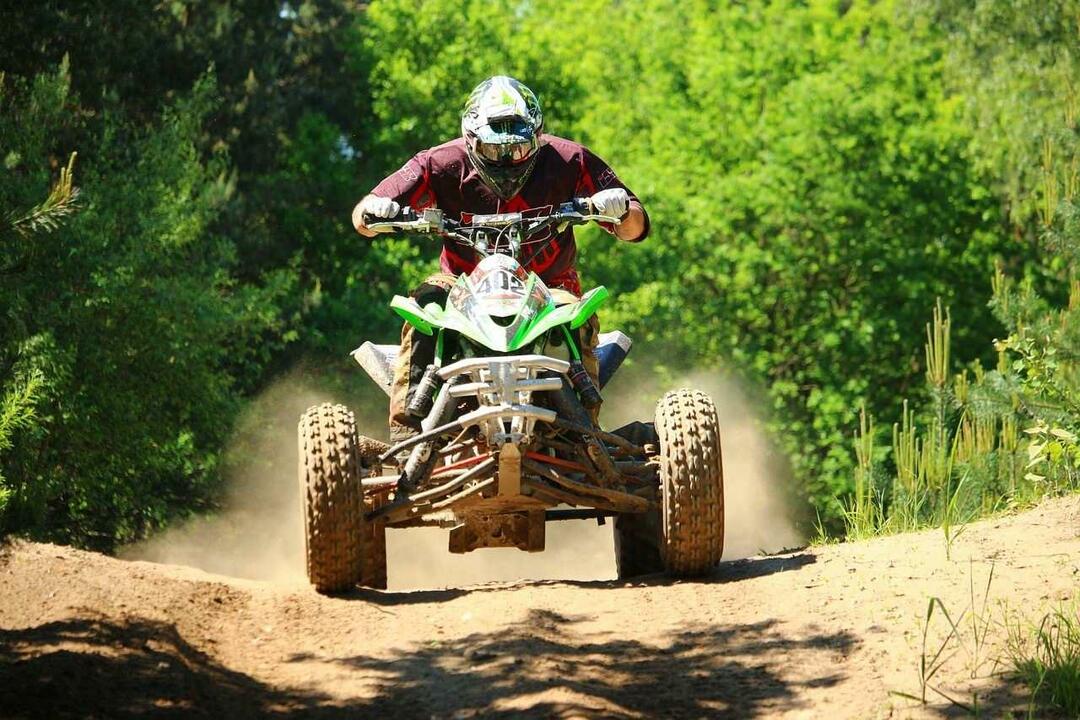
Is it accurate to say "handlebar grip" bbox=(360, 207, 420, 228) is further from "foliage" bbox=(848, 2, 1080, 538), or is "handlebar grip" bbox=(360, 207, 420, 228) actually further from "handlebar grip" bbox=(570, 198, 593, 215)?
"foliage" bbox=(848, 2, 1080, 538)

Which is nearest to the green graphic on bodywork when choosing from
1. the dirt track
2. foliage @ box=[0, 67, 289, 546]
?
the dirt track

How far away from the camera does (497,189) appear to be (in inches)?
378

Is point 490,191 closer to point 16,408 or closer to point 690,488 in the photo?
point 690,488

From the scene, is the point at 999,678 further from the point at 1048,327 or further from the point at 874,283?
the point at 874,283

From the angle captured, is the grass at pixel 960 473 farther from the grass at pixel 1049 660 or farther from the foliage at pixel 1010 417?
the grass at pixel 1049 660

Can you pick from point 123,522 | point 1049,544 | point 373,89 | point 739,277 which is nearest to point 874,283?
point 739,277

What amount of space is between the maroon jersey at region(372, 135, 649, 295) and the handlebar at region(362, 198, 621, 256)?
194 millimetres

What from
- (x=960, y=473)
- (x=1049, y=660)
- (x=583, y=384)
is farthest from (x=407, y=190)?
(x=1049, y=660)

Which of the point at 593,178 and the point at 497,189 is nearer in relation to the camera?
the point at 497,189

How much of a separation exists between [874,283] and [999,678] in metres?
26.7

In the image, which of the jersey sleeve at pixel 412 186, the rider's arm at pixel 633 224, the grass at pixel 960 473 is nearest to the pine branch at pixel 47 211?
the jersey sleeve at pixel 412 186

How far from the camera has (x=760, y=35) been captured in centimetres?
3706

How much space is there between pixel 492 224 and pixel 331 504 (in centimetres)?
178

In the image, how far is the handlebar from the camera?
928 cm
